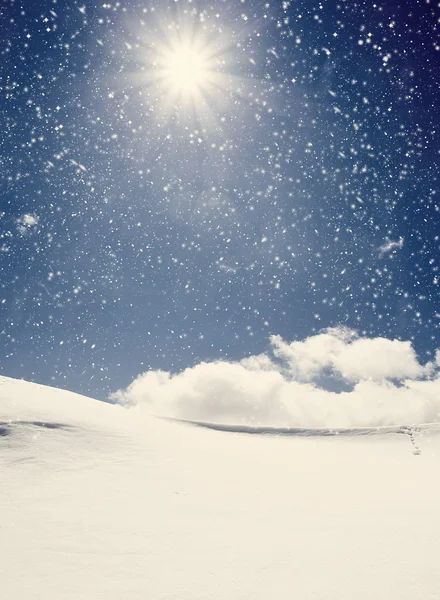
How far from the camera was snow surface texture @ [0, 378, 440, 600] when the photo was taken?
4.69m

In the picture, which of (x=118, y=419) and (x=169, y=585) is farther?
(x=118, y=419)

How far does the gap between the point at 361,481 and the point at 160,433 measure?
8.74 m

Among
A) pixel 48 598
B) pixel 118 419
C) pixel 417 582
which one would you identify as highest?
pixel 118 419

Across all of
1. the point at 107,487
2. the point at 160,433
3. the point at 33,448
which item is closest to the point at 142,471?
the point at 107,487

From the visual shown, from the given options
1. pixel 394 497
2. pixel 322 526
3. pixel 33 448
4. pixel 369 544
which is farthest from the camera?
pixel 33 448

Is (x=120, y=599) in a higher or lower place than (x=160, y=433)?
lower

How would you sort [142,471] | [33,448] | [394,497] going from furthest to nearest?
[33,448] < [142,471] < [394,497]

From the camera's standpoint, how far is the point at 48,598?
14.3 feet

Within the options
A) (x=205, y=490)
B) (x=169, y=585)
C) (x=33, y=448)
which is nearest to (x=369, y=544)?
(x=169, y=585)

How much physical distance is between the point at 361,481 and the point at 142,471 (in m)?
6.36

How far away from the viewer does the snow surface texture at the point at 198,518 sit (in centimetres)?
469

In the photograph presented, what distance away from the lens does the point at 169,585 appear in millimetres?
4699

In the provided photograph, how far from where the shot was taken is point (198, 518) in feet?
24.2

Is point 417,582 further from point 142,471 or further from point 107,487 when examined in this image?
point 142,471
